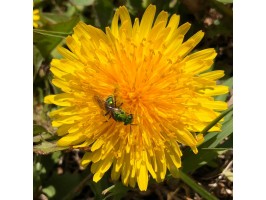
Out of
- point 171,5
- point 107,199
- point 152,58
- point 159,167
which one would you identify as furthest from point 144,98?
point 171,5

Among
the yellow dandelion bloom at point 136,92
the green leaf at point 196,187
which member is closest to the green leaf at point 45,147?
the yellow dandelion bloom at point 136,92

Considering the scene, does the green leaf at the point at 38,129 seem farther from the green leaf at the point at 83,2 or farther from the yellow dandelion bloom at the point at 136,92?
the green leaf at the point at 83,2

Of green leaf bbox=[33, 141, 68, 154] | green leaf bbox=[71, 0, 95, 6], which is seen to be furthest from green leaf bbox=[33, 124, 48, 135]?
green leaf bbox=[71, 0, 95, 6]

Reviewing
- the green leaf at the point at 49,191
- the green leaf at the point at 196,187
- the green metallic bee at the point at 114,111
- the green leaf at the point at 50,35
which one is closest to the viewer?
the green metallic bee at the point at 114,111

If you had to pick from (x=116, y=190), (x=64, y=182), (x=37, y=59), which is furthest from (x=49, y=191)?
(x=37, y=59)

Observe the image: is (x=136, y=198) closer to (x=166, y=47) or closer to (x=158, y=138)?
(x=158, y=138)
